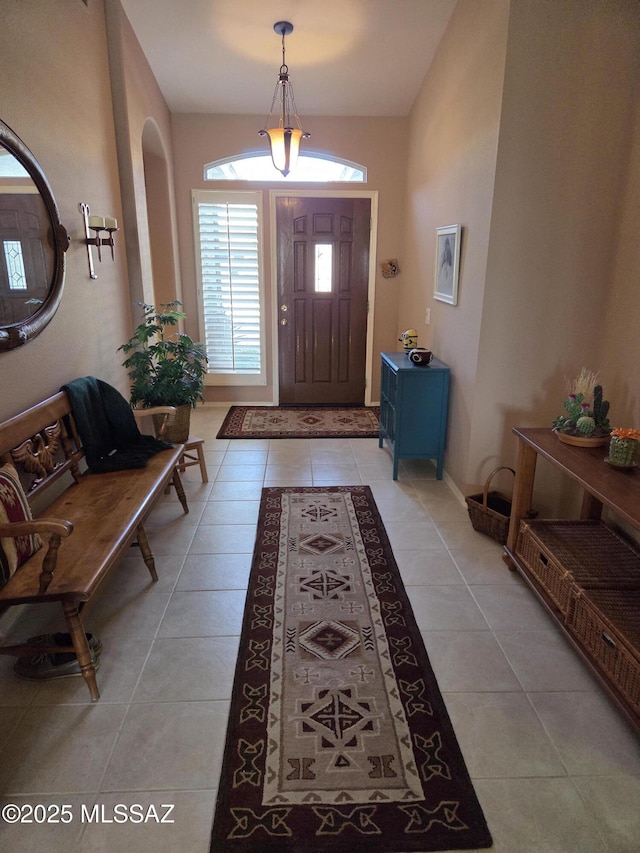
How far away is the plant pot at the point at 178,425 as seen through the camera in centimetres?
344

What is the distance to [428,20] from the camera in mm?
3572

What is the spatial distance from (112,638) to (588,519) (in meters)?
2.33

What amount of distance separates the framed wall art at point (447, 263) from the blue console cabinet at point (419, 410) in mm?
505

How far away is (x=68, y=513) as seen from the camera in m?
2.27

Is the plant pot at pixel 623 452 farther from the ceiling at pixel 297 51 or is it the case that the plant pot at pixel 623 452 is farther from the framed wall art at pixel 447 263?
the ceiling at pixel 297 51

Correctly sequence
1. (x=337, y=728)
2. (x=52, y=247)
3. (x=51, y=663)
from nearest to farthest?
(x=337, y=728), (x=51, y=663), (x=52, y=247)

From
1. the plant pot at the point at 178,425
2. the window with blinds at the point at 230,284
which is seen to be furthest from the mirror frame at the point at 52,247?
the window with blinds at the point at 230,284

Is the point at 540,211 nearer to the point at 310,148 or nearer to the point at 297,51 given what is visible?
the point at 297,51

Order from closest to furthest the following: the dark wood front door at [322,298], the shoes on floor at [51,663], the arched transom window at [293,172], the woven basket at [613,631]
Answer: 1. the woven basket at [613,631]
2. the shoes on floor at [51,663]
3. the arched transom window at [293,172]
4. the dark wood front door at [322,298]

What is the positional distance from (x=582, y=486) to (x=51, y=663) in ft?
7.21

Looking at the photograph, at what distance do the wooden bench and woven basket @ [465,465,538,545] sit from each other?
177 cm

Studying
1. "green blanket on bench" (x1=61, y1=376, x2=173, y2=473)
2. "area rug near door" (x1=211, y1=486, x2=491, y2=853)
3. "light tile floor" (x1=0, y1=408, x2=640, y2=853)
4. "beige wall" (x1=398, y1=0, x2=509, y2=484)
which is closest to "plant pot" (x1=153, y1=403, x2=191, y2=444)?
"green blanket on bench" (x1=61, y1=376, x2=173, y2=473)

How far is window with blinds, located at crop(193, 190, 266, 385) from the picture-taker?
5086 mm

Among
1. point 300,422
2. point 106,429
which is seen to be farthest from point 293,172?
point 106,429
